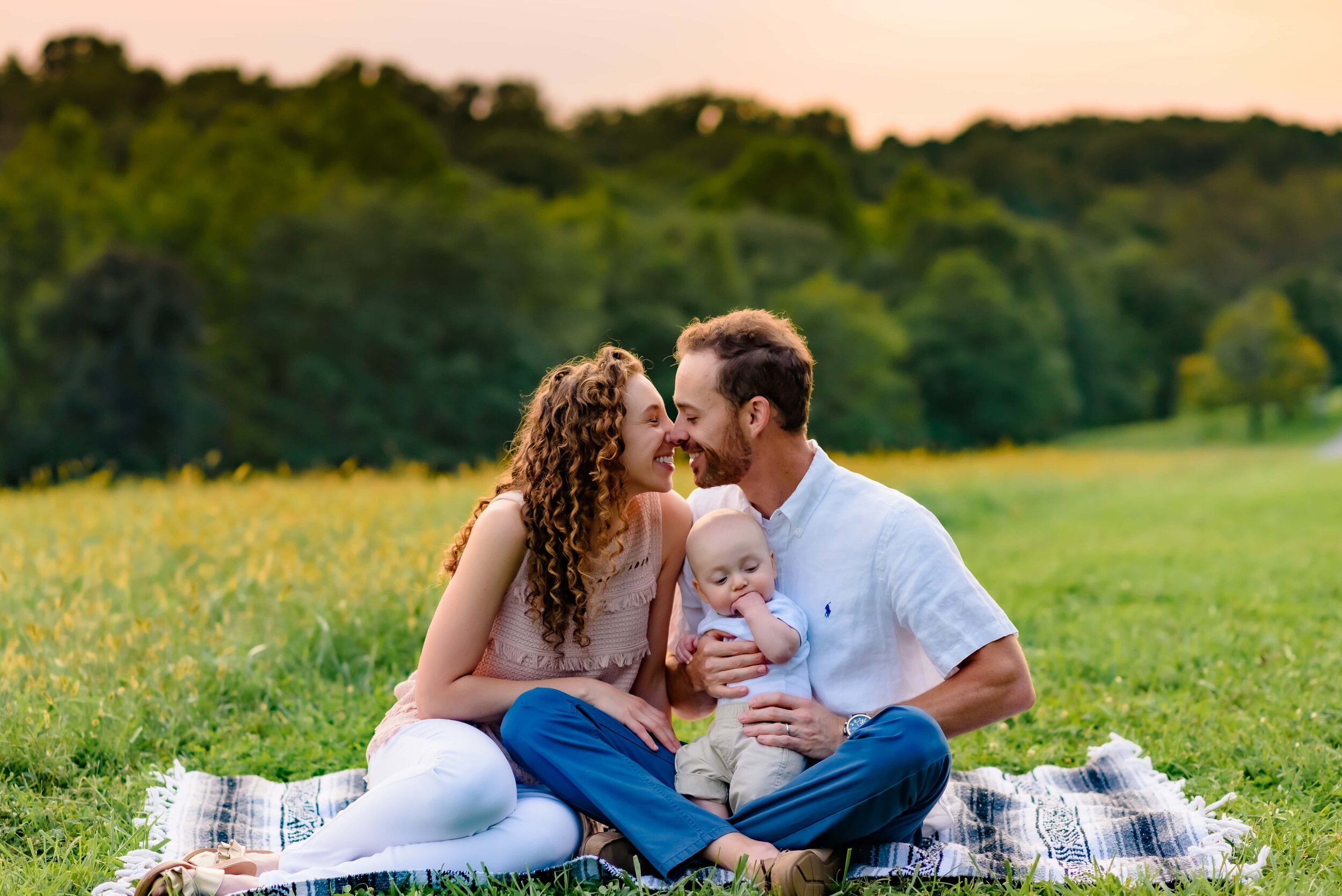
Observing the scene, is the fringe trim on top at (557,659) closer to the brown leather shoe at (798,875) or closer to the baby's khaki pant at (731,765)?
the baby's khaki pant at (731,765)

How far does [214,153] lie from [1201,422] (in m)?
42.7

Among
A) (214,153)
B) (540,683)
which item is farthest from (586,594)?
(214,153)

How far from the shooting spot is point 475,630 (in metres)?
3.24

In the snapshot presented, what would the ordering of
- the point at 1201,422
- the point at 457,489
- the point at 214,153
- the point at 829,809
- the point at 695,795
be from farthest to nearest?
the point at 1201,422 → the point at 214,153 → the point at 457,489 → the point at 695,795 → the point at 829,809

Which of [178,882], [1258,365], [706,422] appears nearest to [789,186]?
[1258,365]

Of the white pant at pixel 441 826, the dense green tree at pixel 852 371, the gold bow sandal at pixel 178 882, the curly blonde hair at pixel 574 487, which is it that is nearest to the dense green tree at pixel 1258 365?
the dense green tree at pixel 852 371

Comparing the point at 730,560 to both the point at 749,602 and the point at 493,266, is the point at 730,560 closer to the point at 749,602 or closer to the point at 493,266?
the point at 749,602

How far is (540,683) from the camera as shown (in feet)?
11.0

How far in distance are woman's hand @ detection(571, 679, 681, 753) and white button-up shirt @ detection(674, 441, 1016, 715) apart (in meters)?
0.46

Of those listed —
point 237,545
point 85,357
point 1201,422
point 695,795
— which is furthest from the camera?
point 1201,422

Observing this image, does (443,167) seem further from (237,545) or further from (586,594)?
(586,594)

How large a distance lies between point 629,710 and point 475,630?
0.50 metres

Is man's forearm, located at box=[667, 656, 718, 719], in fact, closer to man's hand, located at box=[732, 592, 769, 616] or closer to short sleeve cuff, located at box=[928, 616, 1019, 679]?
man's hand, located at box=[732, 592, 769, 616]

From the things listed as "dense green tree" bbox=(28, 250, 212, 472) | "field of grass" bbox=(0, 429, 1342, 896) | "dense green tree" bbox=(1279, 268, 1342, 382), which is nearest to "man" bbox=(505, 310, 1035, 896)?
"field of grass" bbox=(0, 429, 1342, 896)
